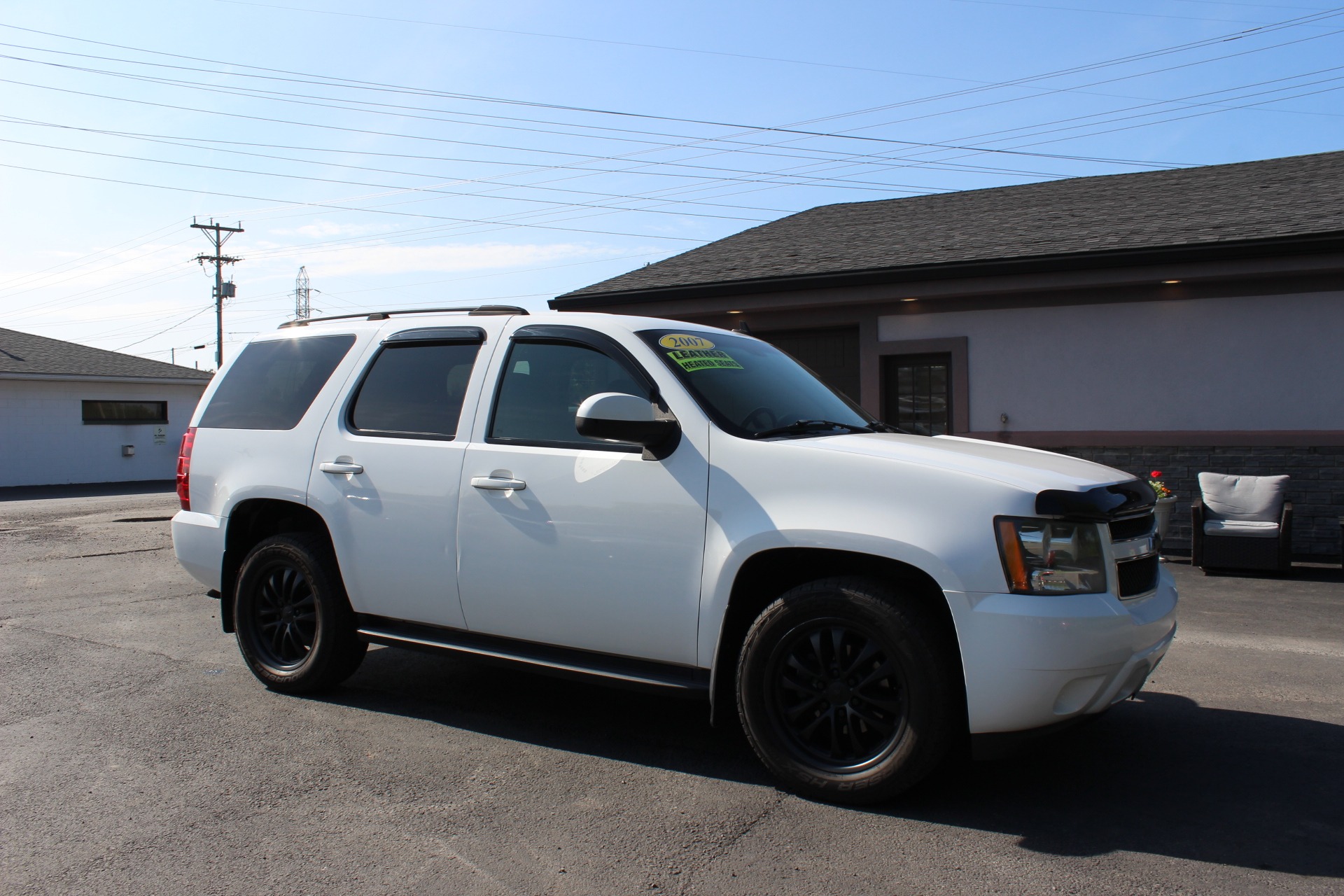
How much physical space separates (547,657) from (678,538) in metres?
0.87

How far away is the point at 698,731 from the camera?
462 cm

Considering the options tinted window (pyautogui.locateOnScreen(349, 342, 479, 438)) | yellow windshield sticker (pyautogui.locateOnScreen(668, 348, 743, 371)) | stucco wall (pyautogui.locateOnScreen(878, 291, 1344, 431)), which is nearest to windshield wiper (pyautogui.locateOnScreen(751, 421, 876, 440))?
yellow windshield sticker (pyautogui.locateOnScreen(668, 348, 743, 371))

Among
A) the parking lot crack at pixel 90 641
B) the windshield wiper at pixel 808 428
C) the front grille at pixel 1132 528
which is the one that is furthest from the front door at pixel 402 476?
the front grille at pixel 1132 528

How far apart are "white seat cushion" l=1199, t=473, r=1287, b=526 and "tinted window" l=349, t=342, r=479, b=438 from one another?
8083 mm

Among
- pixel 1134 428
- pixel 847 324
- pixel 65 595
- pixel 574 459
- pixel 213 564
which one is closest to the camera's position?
pixel 574 459

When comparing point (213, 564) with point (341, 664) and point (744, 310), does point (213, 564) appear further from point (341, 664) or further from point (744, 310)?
point (744, 310)

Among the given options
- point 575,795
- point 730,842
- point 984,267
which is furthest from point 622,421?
point 984,267

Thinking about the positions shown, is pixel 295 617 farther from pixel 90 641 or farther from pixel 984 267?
pixel 984 267

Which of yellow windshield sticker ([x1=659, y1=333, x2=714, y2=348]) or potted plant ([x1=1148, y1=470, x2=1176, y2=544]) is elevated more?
yellow windshield sticker ([x1=659, y1=333, x2=714, y2=348])

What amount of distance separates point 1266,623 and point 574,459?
18.6 feet

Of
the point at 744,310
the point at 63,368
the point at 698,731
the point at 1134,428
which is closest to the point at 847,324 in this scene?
the point at 744,310

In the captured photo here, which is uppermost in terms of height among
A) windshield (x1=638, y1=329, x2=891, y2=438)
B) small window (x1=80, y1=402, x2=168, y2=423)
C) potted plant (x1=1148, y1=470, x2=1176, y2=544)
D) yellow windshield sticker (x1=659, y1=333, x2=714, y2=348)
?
small window (x1=80, y1=402, x2=168, y2=423)

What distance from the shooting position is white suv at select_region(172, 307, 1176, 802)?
3408mm

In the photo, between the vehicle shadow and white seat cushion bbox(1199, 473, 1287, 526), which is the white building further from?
white seat cushion bbox(1199, 473, 1287, 526)
